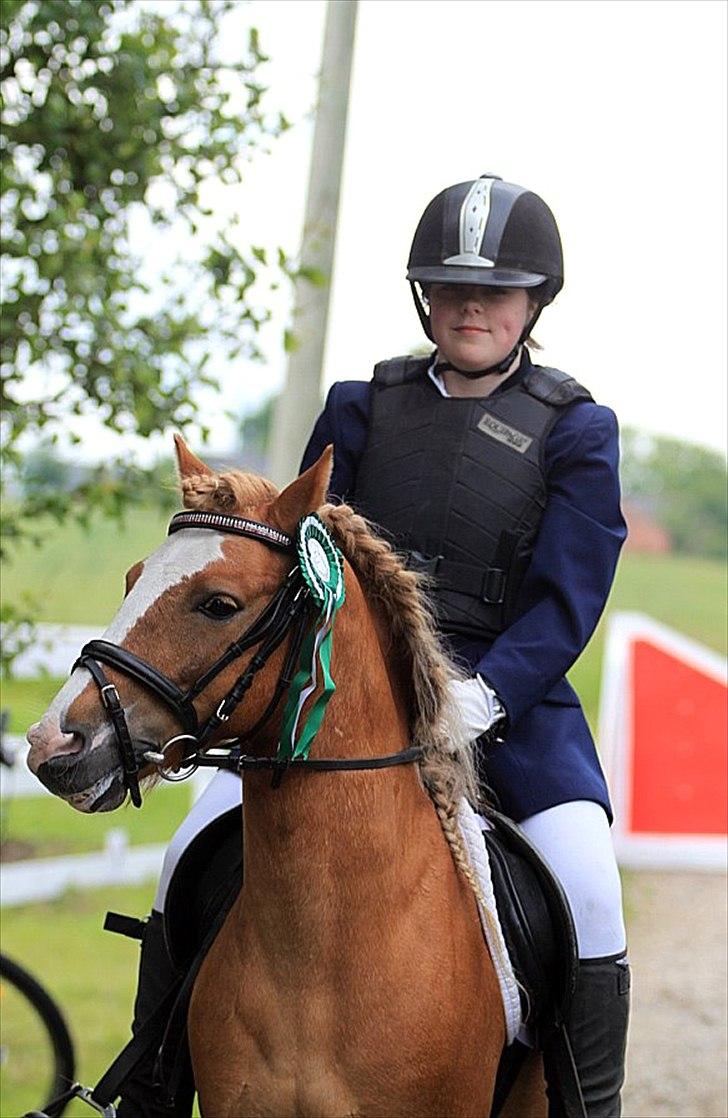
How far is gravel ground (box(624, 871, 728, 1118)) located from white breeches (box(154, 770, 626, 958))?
330cm

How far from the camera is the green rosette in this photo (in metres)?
2.66

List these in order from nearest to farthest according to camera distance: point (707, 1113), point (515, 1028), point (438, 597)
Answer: point (515, 1028), point (438, 597), point (707, 1113)

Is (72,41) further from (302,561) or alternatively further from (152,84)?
(302,561)

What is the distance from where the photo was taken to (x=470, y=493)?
3324mm

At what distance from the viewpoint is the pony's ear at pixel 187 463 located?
2.88 metres

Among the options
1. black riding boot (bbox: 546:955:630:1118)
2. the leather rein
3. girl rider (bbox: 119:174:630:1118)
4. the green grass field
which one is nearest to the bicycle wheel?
the green grass field

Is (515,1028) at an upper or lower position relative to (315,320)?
lower

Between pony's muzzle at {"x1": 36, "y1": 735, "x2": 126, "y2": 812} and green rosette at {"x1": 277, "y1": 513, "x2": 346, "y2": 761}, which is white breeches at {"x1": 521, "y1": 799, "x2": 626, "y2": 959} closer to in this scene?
green rosette at {"x1": 277, "y1": 513, "x2": 346, "y2": 761}

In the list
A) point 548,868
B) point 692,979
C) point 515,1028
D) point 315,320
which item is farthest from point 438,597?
point 692,979

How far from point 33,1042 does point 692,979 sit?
3453 mm

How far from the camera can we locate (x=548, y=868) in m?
3.12

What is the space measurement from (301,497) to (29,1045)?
370cm

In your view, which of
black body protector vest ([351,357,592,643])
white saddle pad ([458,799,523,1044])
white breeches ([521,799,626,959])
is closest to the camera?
white saddle pad ([458,799,523,1044])

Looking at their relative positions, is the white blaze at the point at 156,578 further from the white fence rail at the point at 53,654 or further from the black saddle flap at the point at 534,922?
the white fence rail at the point at 53,654
